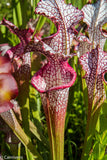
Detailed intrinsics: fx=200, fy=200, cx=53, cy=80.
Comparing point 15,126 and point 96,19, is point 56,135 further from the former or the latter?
point 96,19

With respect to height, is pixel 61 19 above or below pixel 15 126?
above

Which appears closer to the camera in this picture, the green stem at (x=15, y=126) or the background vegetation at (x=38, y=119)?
the green stem at (x=15, y=126)

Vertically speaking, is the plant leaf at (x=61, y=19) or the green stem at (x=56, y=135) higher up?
the plant leaf at (x=61, y=19)

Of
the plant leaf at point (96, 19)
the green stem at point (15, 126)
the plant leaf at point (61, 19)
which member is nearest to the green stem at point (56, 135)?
the green stem at point (15, 126)

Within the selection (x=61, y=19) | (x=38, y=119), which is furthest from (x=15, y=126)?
(x=61, y=19)

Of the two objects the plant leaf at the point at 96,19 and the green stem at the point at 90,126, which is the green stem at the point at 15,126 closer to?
the green stem at the point at 90,126

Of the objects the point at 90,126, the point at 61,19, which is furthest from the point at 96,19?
the point at 90,126

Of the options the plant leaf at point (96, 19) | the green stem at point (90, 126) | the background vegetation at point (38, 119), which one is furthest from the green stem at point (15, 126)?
the plant leaf at point (96, 19)

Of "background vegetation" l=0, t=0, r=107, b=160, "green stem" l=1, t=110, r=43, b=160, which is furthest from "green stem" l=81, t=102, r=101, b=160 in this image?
"green stem" l=1, t=110, r=43, b=160

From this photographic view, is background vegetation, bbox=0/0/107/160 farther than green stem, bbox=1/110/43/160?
Yes

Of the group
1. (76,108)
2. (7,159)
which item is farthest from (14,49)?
(76,108)

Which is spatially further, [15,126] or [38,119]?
[38,119]

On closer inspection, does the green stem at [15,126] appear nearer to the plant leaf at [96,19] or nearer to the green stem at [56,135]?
the green stem at [56,135]

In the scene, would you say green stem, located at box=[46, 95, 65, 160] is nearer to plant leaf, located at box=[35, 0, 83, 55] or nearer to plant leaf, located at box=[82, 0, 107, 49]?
plant leaf, located at box=[35, 0, 83, 55]
